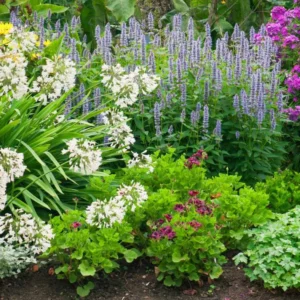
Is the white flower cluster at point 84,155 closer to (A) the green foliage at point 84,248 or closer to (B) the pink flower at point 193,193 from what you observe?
(A) the green foliage at point 84,248

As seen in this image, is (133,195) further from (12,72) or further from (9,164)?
(12,72)

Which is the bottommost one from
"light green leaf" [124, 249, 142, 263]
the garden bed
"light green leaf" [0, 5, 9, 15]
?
the garden bed

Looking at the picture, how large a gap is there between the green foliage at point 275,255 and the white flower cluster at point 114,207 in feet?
2.29

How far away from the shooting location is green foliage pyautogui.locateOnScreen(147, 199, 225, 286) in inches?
160

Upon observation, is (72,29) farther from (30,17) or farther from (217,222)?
(217,222)

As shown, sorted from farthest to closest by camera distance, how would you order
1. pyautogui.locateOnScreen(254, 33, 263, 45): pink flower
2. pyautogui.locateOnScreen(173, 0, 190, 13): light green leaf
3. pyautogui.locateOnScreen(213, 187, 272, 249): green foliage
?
pyautogui.locateOnScreen(173, 0, 190, 13): light green leaf < pyautogui.locateOnScreen(254, 33, 263, 45): pink flower < pyautogui.locateOnScreen(213, 187, 272, 249): green foliage

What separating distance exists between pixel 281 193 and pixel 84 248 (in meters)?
1.67

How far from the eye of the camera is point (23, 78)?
12.8ft

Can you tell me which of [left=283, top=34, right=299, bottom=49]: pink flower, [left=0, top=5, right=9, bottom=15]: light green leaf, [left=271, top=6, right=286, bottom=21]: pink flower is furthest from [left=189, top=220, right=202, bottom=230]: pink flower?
[left=0, top=5, right=9, bottom=15]: light green leaf

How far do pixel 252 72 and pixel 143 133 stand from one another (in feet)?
3.65

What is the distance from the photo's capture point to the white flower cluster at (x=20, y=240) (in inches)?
150

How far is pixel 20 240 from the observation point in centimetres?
391

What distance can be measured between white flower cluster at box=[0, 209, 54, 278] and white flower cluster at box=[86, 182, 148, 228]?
265mm

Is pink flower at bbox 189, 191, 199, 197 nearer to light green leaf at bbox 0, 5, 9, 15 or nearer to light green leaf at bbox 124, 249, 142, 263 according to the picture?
light green leaf at bbox 124, 249, 142, 263
